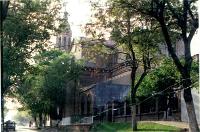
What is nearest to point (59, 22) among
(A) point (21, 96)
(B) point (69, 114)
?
(A) point (21, 96)

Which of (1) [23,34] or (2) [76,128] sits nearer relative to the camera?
(1) [23,34]

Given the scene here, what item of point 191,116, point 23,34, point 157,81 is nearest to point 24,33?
point 23,34

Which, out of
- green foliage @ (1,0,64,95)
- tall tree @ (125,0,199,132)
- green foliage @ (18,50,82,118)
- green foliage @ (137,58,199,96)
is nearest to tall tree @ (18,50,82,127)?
green foliage @ (18,50,82,118)

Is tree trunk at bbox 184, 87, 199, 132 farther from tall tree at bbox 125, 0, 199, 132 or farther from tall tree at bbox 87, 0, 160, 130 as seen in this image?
tall tree at bbox 87, 0, 160, 130

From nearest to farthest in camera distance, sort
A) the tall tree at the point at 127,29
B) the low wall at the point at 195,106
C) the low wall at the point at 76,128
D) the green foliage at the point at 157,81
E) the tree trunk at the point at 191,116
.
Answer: the tree trunk at the point at 191,116 → the tall tree at the point at 127,29 → the low wall at the point at 195,106 → the green foliage at the point at 157,81 → the low wall at the point at 76,128

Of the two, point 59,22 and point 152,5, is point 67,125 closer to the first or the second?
point 59,22

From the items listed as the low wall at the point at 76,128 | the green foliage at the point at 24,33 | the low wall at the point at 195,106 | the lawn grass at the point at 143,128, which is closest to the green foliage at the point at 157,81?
the low wall at the point at 195,106

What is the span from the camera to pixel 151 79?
19672 millimetres

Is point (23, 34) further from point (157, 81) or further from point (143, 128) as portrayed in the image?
point (157, 81)

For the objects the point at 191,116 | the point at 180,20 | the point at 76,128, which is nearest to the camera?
the point at 191,116

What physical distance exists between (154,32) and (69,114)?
43.6ft

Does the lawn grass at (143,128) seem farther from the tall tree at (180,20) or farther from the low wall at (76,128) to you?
the tall tree at (180,20)

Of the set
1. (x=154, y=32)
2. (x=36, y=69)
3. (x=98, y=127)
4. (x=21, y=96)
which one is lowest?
(x=98, y=127)

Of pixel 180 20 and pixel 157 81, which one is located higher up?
pixel 180 20
